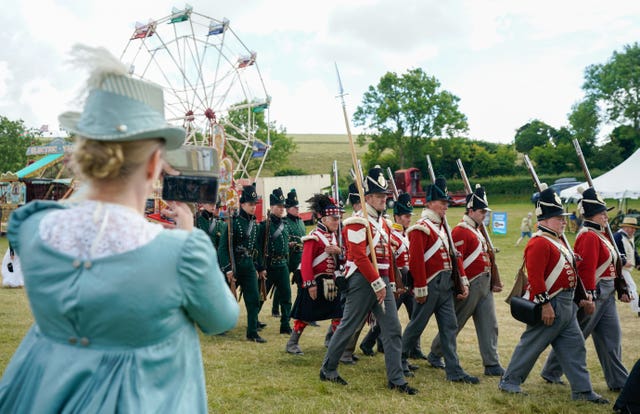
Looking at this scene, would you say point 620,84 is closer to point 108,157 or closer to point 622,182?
point 622,182

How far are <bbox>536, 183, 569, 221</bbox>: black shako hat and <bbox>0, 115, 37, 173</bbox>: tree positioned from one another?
1795 inches

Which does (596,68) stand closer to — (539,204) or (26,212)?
(539,204)

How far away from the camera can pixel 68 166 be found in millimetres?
1802

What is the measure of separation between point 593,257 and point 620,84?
52078mm

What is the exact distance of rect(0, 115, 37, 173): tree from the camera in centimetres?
4528

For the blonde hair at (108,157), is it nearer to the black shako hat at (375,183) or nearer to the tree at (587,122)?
the black shako hat at (375,183)

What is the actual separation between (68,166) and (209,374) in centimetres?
470

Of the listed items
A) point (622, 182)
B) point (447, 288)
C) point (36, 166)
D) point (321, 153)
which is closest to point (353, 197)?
point (447, 288)

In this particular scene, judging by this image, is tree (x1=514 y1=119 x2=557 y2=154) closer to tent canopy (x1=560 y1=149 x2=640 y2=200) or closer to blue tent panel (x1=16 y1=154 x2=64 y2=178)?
tent canopy (x1=560 y1=149 x2=640 y2=200)

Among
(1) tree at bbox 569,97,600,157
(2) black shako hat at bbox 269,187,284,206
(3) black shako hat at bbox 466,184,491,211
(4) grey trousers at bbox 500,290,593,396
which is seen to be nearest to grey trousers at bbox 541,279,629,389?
(4) grey trousers at bbox 500,290,593,396

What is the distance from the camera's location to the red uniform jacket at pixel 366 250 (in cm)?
553

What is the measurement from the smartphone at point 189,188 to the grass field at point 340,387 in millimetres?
3453

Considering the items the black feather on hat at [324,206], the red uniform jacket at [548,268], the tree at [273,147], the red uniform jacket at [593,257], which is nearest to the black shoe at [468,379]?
the red uniform jacket at [548,268]

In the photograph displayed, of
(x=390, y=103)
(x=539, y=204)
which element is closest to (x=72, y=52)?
(x=539, y=204)
